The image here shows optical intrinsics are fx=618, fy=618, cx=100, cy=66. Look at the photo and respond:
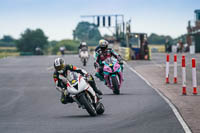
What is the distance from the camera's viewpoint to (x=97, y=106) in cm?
1330

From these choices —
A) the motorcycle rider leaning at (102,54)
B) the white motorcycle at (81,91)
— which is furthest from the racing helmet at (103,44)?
the white motorcycle at (81,91)

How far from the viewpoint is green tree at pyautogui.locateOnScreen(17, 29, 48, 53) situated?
17145 cm

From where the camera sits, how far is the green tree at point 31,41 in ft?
563

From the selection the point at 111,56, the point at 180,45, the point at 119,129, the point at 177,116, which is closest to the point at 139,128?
the point at 119,129

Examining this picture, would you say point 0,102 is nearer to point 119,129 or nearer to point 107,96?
point 107,96

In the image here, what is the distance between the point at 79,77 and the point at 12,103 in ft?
14.8

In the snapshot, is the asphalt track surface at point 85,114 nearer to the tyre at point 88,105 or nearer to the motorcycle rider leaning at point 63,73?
the tyre at point 88,105

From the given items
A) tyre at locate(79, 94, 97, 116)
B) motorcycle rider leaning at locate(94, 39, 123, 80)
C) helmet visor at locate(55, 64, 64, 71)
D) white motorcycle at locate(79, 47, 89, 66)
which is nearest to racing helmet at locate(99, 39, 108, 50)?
motorcycle rider leaning at locate(94, 39, 123, 80)

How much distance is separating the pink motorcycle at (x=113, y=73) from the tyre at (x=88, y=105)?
5.84 m

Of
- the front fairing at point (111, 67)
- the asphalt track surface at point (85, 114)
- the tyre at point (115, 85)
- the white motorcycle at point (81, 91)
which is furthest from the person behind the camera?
the front fairing at point (111, 67)

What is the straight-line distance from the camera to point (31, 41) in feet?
571

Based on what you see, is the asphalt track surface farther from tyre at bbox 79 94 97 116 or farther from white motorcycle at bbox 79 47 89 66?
white motorcycle at bbox 79 47 89 66

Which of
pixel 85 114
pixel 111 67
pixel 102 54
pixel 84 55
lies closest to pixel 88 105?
pixel 85 114

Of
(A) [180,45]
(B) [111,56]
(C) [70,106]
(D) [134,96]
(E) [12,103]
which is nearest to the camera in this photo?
(C) [70,106]
